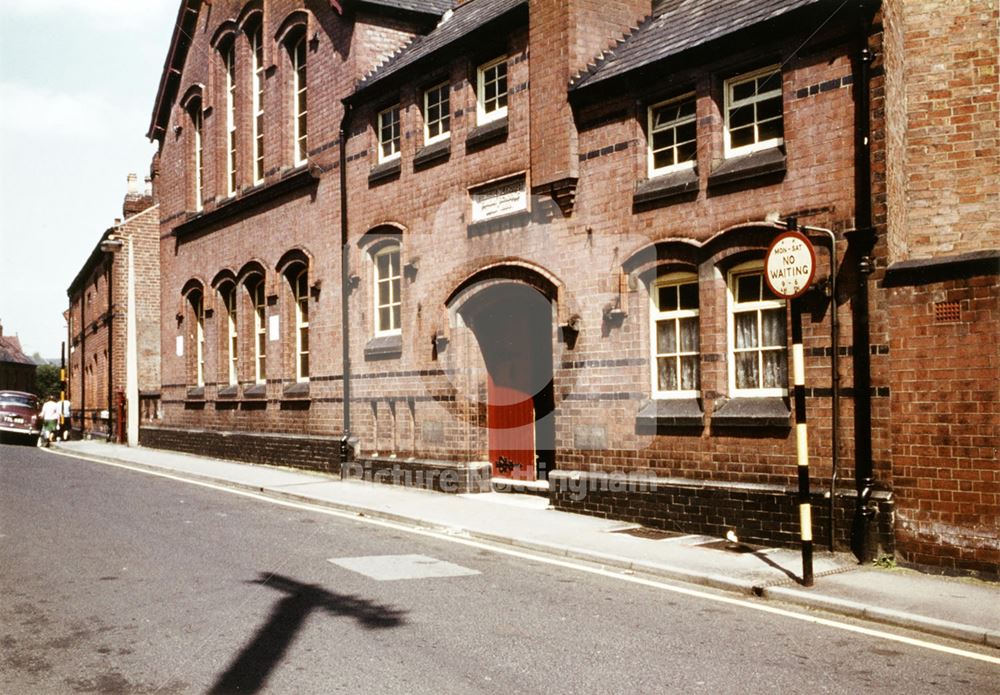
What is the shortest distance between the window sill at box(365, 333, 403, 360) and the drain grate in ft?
21.1

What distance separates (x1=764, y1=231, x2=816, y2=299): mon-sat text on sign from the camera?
351 inches

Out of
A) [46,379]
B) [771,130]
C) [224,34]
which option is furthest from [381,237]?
[46,379]

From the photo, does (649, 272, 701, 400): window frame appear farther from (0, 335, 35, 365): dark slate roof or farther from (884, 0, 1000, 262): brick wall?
(0, 335, 35, 365): dark slate roof

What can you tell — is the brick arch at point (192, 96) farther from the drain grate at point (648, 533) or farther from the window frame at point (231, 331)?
the drain grate at point (648, 533)

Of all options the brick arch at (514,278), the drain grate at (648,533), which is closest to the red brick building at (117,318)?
the brick arch at (514,278)

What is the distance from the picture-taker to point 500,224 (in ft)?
48.0

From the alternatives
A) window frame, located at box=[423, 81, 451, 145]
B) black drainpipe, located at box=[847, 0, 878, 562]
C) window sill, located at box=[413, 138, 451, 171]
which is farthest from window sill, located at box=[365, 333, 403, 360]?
black drainpipe, located at box=[847, 0, 878, 562]

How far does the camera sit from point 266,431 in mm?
21375

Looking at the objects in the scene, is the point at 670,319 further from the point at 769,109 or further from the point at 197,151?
the point at 197,151

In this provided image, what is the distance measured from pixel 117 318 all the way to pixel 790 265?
28601mm

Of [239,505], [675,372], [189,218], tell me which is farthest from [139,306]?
[675,372]

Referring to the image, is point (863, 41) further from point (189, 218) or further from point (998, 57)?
point (189, 218)

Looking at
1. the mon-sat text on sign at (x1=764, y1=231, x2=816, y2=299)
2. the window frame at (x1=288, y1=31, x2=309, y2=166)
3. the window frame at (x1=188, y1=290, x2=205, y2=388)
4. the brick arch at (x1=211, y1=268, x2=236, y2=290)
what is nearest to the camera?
the mon-sat text on sign at (x1=764, y1=231, x2=816, y2=299)

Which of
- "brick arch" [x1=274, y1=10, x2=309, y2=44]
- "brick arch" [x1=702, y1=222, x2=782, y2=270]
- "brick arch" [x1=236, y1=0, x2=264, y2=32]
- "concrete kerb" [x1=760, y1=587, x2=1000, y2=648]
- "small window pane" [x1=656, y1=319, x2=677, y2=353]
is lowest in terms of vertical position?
"concrete kerb" [x1=760, y1=587, x2=1000, y2=648]
